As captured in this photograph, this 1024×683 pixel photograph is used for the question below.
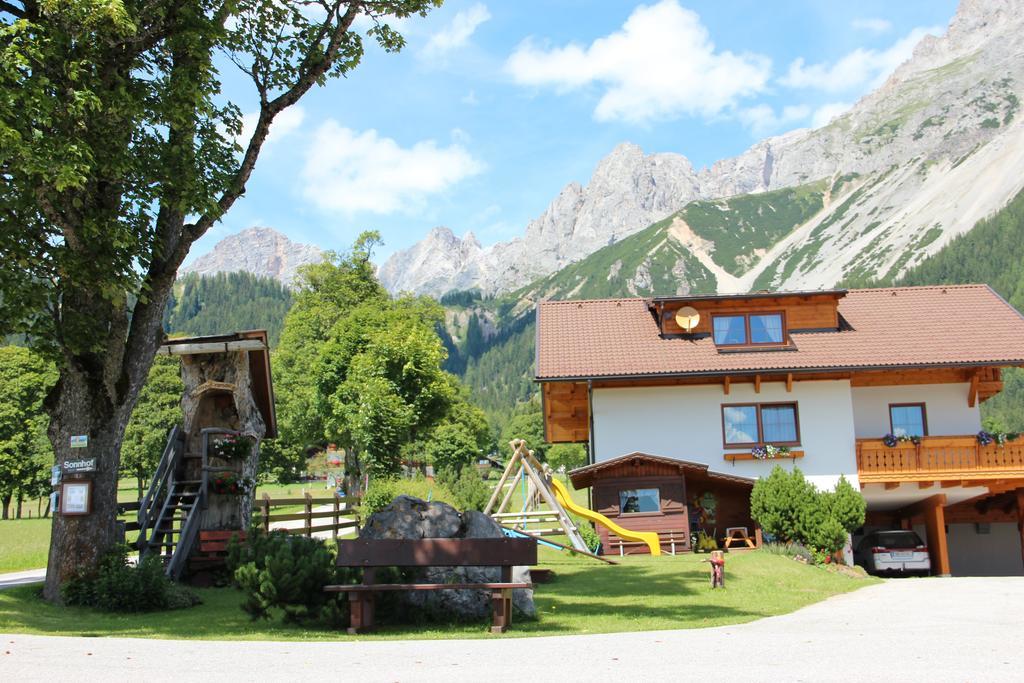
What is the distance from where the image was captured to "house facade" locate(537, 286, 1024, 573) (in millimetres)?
25375

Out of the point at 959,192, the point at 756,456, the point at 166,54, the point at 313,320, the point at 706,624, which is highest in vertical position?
the point at 959,192

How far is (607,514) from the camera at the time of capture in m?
25.0

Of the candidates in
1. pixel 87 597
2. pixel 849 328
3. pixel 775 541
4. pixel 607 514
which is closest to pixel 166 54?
pixel 87 597

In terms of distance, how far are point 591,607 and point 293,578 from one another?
15.6ft

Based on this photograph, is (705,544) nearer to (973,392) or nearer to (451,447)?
(973,392)

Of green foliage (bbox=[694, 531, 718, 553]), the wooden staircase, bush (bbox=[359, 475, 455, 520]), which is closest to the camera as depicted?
the wooden staircase

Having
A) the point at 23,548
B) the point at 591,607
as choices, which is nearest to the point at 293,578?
the point at 591,607

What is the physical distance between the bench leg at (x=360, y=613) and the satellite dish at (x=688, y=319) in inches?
739

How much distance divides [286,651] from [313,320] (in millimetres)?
44925

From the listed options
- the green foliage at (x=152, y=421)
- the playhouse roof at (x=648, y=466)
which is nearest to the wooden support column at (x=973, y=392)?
the playhouse roof at (x=648, y=466)

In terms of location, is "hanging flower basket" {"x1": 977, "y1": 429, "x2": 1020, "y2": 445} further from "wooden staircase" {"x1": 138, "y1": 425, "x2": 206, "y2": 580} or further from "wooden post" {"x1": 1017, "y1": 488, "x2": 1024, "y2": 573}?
"wooden staircase" {"x1": 138, "y1": 425, "x2": 206, "y2": 580}

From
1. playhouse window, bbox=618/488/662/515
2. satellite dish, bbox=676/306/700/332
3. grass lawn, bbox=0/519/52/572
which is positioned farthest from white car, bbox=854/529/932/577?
grass lawn, bbox=0/519/52/572

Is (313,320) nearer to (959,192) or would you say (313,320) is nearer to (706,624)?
(706,624)

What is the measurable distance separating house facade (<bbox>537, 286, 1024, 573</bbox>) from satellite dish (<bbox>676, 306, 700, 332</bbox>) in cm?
5
